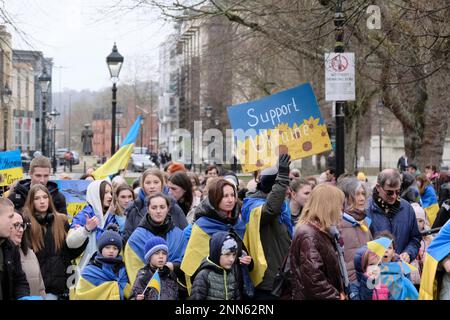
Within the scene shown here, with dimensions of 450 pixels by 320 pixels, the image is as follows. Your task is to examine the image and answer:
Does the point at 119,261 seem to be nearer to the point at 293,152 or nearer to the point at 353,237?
the point at 353,237

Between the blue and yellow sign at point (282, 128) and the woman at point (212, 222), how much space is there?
4.31m

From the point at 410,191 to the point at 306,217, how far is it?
252 inches

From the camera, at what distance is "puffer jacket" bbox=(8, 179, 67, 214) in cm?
991

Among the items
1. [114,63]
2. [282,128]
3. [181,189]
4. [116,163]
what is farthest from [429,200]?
A: [114,63]

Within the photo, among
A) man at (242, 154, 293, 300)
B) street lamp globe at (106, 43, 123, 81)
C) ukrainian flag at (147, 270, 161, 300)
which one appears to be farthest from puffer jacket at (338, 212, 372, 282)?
street lamp globe at (106, 43, 123, 81)

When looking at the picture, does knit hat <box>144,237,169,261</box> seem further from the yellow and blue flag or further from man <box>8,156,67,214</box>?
the yellow and blue flag

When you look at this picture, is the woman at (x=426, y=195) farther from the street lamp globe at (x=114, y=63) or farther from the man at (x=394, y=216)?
the street lamp globe at (x=114, y=63)

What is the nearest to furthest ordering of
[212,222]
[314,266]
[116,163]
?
[314,266], [212,222], [116,163]

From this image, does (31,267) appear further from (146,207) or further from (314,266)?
(314,266)

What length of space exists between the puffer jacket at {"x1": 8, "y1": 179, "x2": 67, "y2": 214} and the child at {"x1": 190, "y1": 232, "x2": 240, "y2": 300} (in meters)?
3.25

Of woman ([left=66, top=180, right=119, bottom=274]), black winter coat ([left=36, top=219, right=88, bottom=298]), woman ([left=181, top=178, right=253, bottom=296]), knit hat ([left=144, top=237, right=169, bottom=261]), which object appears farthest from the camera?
woman ([left=66, top=180, right=119, bottom=274])

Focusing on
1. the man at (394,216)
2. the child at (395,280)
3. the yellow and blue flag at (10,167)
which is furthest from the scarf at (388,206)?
the yellow and blue flag at (10,167)

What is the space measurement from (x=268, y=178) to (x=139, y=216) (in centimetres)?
167

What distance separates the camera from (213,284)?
285 inches
